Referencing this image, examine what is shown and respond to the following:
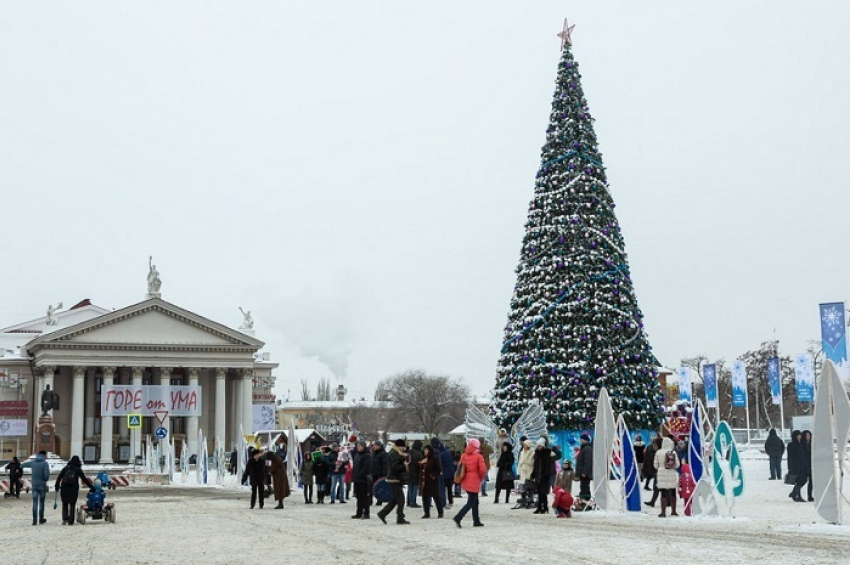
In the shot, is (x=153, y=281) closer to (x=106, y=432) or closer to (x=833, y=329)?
(x=106, y=432)

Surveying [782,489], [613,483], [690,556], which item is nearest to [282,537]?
[690,556]

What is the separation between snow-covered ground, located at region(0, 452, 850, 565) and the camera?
566 inches

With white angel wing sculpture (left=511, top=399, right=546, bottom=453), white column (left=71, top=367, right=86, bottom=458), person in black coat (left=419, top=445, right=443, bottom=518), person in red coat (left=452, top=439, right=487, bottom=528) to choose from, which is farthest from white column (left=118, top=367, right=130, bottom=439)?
person in red coat (left=452, top=439, right=487, bottom=528)

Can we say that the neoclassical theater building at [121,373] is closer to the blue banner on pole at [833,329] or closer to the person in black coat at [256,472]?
the blue banner on pole at [833,329]

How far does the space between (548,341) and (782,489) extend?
29.3ft

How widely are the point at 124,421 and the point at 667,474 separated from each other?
266 feet

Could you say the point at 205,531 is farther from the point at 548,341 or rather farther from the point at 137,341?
the point at 137,341

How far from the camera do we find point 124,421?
317ft

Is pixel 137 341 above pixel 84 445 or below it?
above

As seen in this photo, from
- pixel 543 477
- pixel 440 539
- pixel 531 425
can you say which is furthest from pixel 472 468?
pixel 531 425

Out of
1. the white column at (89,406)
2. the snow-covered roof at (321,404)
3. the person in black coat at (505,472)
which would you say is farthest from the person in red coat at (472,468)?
the snow-covered roof at (321,404)

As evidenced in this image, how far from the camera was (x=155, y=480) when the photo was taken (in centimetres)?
5403

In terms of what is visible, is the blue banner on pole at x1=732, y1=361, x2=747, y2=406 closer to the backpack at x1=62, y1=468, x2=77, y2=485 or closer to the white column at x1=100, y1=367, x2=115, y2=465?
the backpack at x1=62, y1=468, x2=77, y2=485

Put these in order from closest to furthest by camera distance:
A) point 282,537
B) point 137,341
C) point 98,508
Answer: point 282,537
point 98,508
point 137,341
